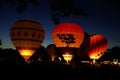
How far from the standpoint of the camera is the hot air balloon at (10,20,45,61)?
34625mm

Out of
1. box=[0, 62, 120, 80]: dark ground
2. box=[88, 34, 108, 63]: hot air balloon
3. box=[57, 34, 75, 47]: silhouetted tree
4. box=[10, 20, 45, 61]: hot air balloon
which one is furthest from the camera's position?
box=[88, 34, 108, 63]: hot air balloon

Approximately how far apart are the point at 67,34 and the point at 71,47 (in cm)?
181

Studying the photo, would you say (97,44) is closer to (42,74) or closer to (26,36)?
(26,36)

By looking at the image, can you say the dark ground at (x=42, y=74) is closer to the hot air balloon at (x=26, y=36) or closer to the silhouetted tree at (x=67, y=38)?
the hot air balloon at (x=26, y=36)

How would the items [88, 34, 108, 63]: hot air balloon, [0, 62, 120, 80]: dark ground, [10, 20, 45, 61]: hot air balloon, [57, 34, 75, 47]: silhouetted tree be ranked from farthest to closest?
[88, 34, 108, 63]: hot air balloon → [57, 34, 75, 47]: silhouetted tree → [10, 20, 45, 61]: hot air balloon → [0, 62, 120, 80]: dark ground

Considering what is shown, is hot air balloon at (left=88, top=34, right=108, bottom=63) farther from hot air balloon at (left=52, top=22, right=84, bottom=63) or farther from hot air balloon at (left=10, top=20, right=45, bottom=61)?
hot air balloon at (left=10, top=20, right=45, bottom=61)

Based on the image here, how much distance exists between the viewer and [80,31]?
39.2 metres

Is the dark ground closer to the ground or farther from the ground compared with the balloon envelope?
closer to the ground

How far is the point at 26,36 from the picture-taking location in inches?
1363

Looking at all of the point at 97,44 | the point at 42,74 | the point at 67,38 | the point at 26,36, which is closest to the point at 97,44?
the point at 97,44

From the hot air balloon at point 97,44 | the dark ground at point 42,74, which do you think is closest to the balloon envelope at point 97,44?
the hot air balloon at point 97,44

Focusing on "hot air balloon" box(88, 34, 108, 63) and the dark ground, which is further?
"hot air balloon" box(88, 34, 108, 63)

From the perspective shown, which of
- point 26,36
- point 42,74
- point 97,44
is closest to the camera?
point 42,74

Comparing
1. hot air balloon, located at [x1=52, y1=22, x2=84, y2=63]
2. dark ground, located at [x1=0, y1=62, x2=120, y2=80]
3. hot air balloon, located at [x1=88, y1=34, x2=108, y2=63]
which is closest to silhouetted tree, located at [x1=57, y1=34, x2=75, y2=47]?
hot air balloon, located at [x1=52, y1=22, x2=84, y2=63]
